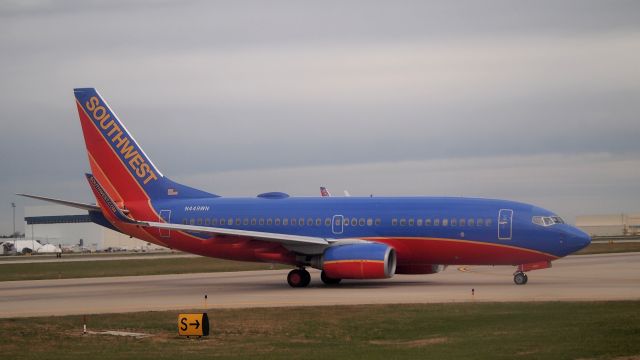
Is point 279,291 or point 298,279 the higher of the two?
point 298,279

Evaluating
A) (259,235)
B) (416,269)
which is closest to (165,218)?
(259,235)

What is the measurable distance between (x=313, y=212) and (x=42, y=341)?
886 inches

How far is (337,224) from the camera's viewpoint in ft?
156

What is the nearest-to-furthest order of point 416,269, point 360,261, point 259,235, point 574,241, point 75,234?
point 360,261 < point 574,241 < point 259,235 < point 416,269 < point 75,234

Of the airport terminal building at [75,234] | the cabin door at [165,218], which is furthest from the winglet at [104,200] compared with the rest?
the airport terminal building at [75,234]

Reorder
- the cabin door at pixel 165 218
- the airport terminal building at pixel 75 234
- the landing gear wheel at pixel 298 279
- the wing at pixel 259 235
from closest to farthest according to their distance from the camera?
the wing at pixel 259 235 → the landing gear wheel at pixel 298 279 → the cabin door at pixel 165 218 → the airport terminal building at pixel 75 234

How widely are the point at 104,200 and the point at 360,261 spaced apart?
531 inches

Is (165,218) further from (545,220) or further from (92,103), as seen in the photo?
(545,220)

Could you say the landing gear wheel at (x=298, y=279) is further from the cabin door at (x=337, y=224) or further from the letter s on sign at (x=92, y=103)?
the letter s on sign at (x=92, y=103)

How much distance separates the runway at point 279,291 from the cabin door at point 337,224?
107 inches

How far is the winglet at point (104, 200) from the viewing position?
151ft

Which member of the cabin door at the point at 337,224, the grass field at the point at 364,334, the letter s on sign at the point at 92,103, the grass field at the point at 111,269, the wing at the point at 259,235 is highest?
the letter s on sign at the point at 92,103

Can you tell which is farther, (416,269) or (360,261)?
(416,269)

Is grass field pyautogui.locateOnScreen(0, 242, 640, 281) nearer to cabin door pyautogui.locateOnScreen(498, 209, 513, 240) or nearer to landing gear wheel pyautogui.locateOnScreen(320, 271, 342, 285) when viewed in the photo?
landing gear wheel pyautogui.locateOnScreen(320, 271, 342, 285)
